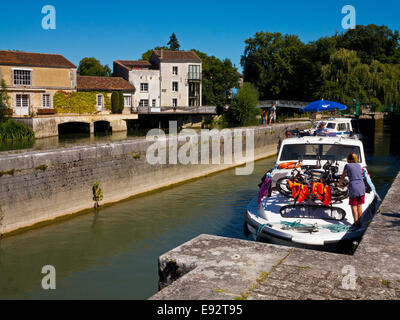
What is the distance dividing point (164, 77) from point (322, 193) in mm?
53613

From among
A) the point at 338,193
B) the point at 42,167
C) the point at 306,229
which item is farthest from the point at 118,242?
the point at 338,193

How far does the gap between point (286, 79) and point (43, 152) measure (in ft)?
207

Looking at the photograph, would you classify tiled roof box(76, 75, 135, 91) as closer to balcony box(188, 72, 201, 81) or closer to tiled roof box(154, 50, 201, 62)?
tiled roof box(154, 50, 201, 62)

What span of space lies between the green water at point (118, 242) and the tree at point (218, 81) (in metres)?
48.9

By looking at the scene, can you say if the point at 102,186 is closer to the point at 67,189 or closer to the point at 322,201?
the point at 67,189

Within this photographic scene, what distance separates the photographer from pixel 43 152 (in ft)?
40.5

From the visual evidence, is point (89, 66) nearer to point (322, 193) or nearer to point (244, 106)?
point (244, 106)

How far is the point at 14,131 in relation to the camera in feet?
108

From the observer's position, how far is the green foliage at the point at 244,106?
56344 millimetres

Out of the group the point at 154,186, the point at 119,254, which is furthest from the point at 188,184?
the point at 119,254

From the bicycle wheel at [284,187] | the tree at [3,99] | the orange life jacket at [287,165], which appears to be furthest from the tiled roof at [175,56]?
the bicycle wheel at [284,187]

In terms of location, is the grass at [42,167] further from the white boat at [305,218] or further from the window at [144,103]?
the window at [144,103]

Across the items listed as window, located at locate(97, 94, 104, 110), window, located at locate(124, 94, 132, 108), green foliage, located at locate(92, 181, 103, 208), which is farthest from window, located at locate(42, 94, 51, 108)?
green foliage, located at locate(92, 181, 103, 208)

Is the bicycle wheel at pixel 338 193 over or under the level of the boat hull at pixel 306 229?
over
